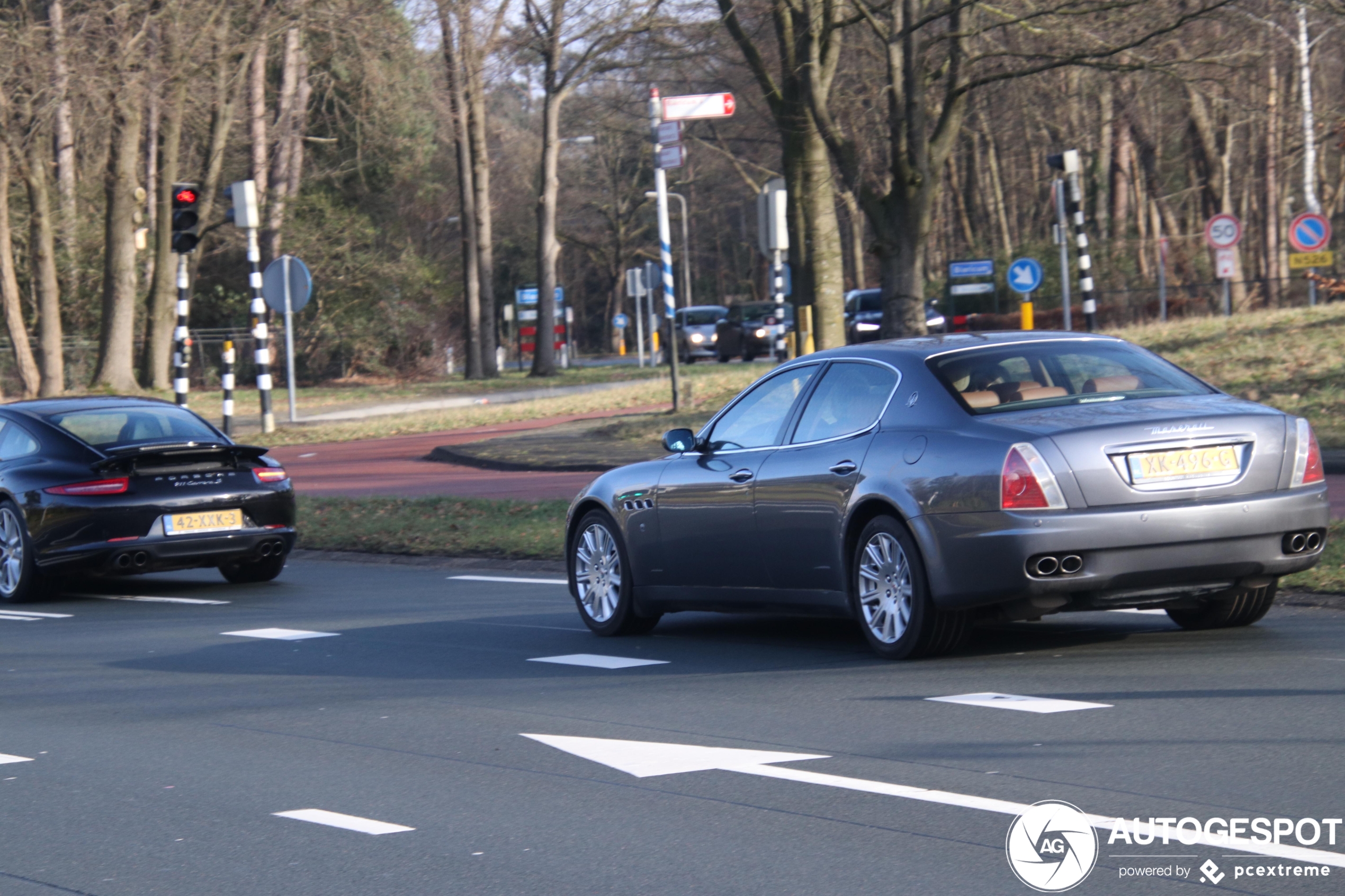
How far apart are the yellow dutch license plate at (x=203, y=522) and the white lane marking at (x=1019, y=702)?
24.3ft

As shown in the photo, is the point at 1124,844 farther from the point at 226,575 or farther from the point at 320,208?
the point at 320,208

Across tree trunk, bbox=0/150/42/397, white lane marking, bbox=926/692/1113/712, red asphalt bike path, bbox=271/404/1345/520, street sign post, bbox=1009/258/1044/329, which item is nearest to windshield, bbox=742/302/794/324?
tree trunk, bbox=0/150/42/397

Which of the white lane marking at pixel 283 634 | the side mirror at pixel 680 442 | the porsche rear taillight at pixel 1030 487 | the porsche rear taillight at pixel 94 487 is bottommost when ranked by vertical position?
the white lane marking at pixel 283 634

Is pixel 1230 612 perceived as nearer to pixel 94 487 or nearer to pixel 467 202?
pixel 94 487

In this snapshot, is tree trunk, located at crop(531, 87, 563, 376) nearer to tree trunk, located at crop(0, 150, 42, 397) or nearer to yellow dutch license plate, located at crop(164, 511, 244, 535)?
tree trunk, located at crop(0, 150, 42, 397)

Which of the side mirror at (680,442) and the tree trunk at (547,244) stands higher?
the tree trunk at (547,244)

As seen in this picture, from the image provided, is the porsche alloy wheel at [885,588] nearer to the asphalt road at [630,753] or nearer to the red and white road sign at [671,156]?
the asphalt road at [630,753]

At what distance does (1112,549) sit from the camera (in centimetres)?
768

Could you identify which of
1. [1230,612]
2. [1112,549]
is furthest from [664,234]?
[1112,549]

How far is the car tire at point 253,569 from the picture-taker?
14078mm

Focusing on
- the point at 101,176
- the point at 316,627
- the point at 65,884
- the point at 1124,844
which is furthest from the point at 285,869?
the point at 101,176

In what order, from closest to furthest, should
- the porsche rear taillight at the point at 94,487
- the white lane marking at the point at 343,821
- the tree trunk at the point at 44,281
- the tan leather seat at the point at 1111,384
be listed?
the white lane marking at the point at 343,821, the tan leather seat at the point at 1111,384, the porsche rear taillight at the point at 94,487, the tree trunk at the point at 44,281

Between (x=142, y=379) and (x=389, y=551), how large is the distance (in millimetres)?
27412

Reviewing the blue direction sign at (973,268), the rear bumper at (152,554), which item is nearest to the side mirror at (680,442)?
the rear bumper at (152,554)
